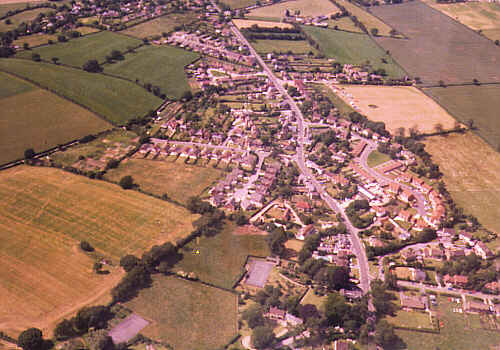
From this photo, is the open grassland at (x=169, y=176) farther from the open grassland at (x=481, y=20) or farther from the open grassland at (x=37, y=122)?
the open grassland at (x=481, y=20)

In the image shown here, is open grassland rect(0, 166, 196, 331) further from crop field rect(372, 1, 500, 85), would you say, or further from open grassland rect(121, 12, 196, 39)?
crop field rect(372, 1, 500, 85)

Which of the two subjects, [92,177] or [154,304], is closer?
[154,304]

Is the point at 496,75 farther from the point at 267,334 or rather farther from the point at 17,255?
the point at 17,255

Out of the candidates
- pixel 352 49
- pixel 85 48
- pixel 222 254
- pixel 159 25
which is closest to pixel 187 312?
pixel 222 254

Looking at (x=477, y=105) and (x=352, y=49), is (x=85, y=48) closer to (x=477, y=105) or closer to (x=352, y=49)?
(x=352, y=49)

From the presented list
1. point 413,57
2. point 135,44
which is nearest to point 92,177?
point 135,44

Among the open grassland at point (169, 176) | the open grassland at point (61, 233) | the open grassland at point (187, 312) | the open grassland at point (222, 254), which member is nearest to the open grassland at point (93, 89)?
the open grassland at point (169, 176)

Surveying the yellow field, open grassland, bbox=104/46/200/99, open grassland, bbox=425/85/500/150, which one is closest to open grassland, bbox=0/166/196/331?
open grassland, bbox=104/46/200/99
